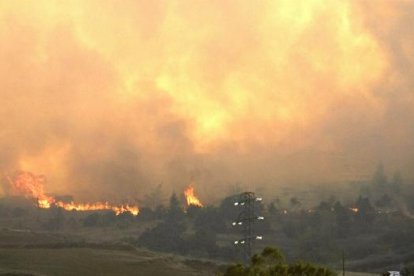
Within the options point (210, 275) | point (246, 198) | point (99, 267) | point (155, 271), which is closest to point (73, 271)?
point (99, 267)

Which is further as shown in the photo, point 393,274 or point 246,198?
point 246,198

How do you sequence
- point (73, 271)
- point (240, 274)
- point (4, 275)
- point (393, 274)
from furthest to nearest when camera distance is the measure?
point (73, 271) → point (4, 275) → point (393, 274) → point (240, 274)

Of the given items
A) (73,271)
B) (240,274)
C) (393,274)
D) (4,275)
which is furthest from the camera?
(73,271)

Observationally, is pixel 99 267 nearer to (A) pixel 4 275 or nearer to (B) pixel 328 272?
(A) pixel 4 275

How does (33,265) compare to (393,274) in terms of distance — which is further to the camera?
(33,265)

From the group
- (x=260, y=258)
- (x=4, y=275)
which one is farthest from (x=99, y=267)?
(x=260, y=258)

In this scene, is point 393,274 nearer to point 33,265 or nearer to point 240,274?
point 240,274

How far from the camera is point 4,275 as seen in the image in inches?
6152

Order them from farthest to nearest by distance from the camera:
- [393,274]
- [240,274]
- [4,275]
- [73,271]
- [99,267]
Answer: [99,267]
[73,271]
[4,275]
[393,274]
[240,274]

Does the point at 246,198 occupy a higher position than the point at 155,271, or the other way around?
the point at 246,198

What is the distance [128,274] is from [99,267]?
52.3 feet

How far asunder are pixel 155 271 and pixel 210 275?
19.4 m

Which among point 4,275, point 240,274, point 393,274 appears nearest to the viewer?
point 240,274

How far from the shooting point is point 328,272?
7181 cm
